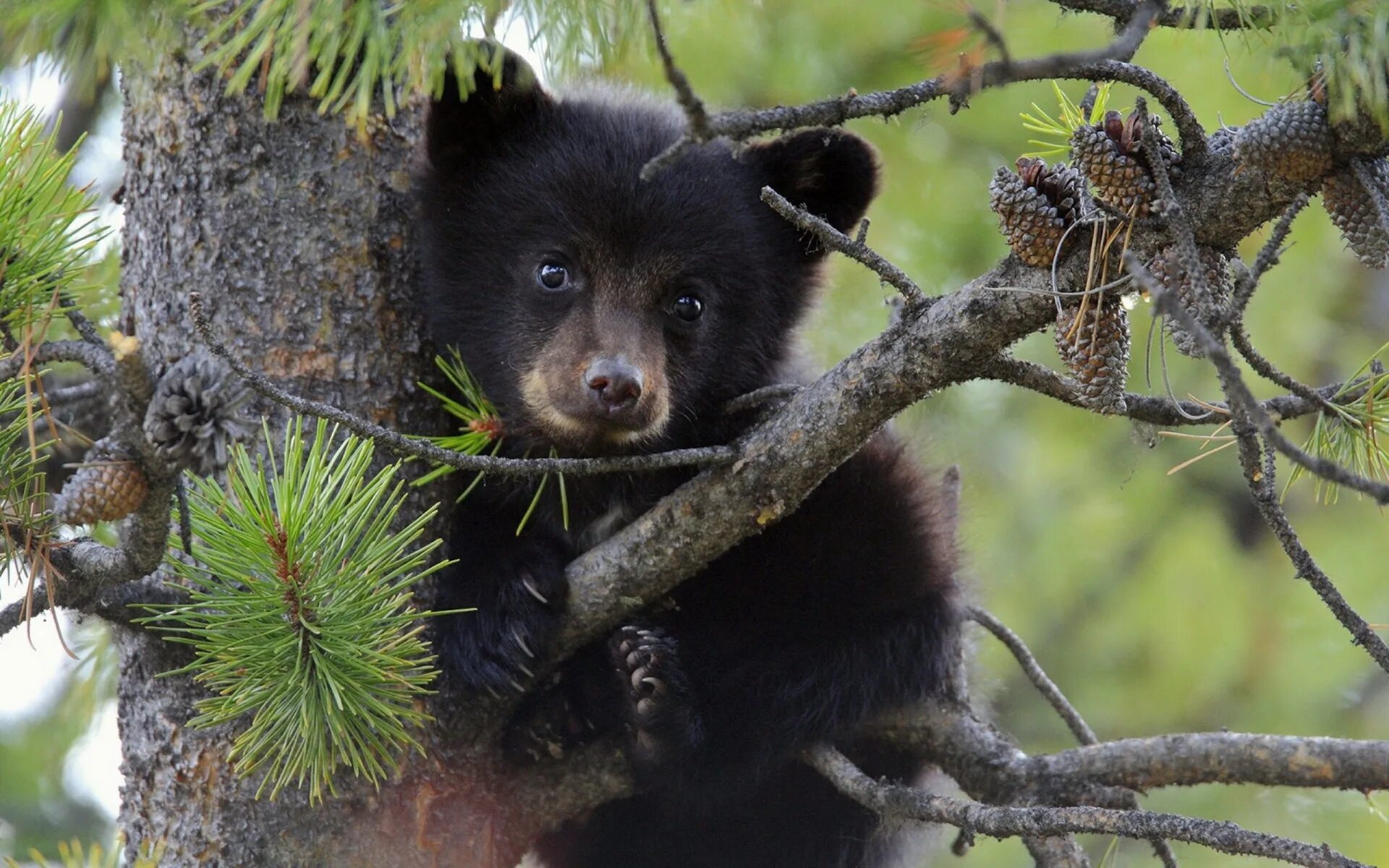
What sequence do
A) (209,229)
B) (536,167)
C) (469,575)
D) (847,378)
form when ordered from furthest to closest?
(536,167) < (469,575) < (209,229) < (847,378)

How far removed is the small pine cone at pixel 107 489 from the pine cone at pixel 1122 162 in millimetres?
1532

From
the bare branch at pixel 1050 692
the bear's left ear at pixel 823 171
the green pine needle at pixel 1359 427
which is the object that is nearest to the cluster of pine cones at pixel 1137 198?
the green pine needle at pixel 1359 427

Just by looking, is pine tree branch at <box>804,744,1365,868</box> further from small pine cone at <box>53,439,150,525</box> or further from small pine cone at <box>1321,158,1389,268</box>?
small pine cone at <box>53,439,150,525</box>

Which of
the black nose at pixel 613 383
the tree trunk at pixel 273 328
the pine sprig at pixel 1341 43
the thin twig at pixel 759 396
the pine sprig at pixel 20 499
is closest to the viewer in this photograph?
the pine sprig at pixel 1341 43

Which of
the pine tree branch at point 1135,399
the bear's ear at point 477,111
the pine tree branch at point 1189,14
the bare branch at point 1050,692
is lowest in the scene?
the bare branch at point 1050,692

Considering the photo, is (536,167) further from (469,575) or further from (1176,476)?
(1176,476)

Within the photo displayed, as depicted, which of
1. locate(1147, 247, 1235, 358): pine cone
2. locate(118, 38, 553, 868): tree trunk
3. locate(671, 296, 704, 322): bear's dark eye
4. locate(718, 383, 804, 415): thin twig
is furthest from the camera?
locate(671, 296, 704, 322): bear's dark eye

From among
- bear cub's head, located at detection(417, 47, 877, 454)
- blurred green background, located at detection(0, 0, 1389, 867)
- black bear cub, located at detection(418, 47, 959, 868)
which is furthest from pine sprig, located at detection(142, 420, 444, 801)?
blurred green background, located at detection(0, 0, 1389, 867)

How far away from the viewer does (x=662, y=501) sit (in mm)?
2646

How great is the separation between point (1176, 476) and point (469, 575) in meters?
4.69

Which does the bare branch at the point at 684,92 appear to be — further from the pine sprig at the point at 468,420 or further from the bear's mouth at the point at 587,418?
the bear's mouth at the point at 587,418

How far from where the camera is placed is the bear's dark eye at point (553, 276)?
3305 mm

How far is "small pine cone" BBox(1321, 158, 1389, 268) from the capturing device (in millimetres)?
1749

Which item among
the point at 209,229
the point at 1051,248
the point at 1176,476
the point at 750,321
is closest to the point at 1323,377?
the point at 1176,476
